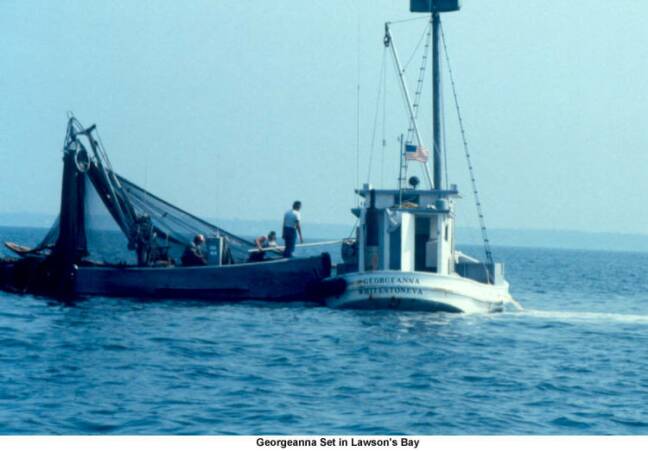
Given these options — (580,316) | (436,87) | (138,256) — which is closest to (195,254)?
(138,256)

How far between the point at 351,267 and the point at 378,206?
3056 millimetres

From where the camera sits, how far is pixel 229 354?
68.3 ft

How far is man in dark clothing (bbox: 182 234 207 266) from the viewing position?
104ft

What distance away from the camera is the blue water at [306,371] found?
14.9 metres

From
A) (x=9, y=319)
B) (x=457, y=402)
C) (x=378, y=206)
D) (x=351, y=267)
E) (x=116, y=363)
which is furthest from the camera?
(x=351, y=267)

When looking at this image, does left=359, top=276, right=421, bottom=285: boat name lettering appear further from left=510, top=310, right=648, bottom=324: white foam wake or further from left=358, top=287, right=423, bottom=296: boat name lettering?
left=510, top=310, right=648, bottom=324: white foam wake

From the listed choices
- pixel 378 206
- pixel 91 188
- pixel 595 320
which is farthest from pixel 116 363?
pixel 595 320

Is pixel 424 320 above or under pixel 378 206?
under

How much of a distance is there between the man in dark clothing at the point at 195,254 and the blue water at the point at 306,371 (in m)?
2.09

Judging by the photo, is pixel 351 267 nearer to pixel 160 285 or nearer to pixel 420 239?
pixel 420 239

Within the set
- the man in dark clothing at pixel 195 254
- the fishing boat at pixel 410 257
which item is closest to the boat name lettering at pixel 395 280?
the fishing boat at pixel 410 257

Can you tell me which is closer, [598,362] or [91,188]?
[598,362]

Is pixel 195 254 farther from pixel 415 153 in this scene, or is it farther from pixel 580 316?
pixel 580 316

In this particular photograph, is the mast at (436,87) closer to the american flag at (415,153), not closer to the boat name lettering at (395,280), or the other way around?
the american flag at (415,153)
